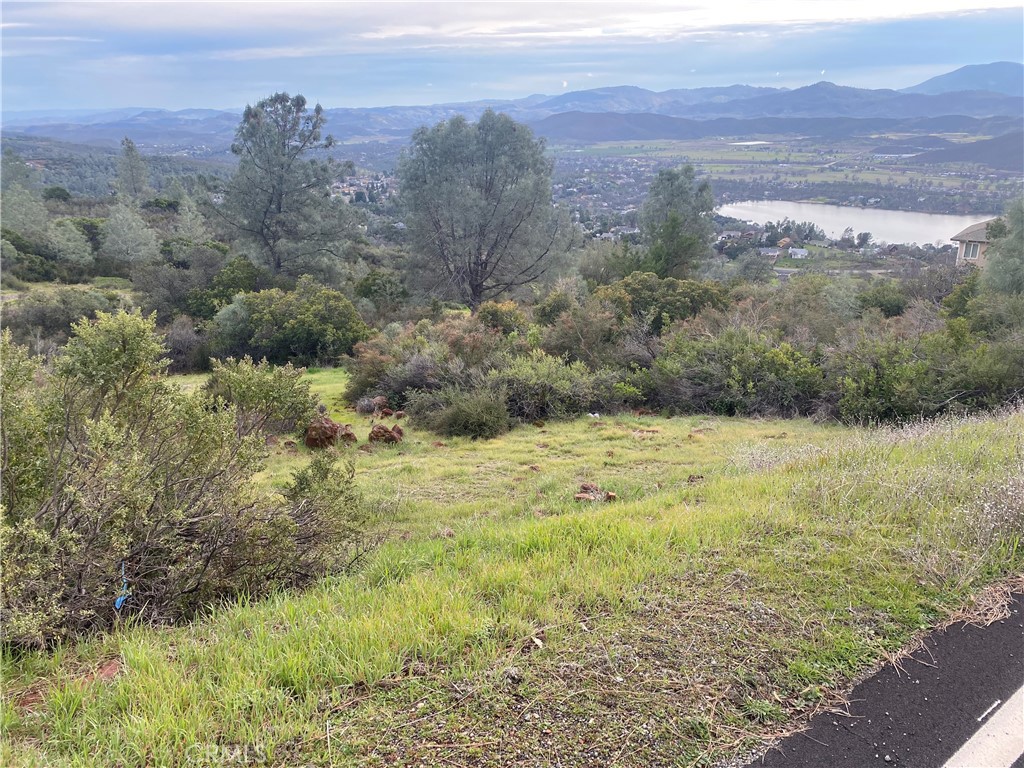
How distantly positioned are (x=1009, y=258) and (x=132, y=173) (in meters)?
63.6

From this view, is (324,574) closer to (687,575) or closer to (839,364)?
(687,575)

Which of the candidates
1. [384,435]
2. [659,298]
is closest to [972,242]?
[659,298]

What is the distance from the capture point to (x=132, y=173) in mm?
56750

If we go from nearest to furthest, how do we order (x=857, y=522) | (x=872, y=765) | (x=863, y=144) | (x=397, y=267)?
(x=872, y=765)
(x=857, y=522)
(x=397, y=267)
(x=863, y=144)

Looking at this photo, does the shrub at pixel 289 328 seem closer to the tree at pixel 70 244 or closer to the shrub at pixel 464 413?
the shrub at pixel 464 413

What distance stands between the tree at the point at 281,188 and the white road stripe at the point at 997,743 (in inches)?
1128

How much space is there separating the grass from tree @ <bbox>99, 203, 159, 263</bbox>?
3335cm

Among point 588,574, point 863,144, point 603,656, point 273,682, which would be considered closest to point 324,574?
point 273,682

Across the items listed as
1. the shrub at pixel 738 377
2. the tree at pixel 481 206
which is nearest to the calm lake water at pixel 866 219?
the tree at pixel 481 206

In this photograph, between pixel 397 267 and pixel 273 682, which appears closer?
pixel 273 682

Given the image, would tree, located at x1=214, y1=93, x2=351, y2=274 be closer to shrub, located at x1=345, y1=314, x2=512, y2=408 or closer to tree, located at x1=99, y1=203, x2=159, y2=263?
tree, located at x1=99, y1=203, x2=159, y2=263

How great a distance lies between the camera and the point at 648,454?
8.59m

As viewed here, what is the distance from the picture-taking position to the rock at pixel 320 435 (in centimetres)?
965

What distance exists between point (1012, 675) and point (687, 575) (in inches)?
57.0
